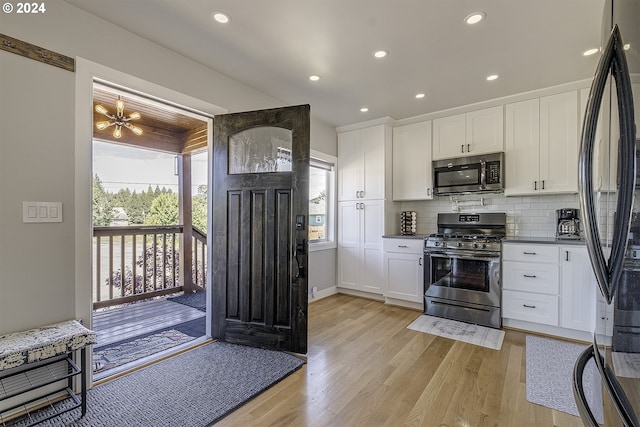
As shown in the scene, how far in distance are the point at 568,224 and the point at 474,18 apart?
2.50 metres

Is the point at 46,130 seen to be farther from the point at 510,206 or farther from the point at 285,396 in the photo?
the point at 510,206

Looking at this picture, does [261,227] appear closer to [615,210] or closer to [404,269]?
[404,269]

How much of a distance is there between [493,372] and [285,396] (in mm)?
1612

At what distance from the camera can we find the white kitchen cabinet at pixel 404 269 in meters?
3.76

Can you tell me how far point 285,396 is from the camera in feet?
6.35

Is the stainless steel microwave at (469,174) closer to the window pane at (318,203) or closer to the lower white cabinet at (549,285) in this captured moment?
the lower white cabinet at (549,285)

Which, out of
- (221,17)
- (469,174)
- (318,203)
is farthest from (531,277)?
(221,17)

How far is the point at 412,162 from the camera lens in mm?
4133

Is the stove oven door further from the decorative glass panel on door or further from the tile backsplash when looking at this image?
the decorative glass panel on door

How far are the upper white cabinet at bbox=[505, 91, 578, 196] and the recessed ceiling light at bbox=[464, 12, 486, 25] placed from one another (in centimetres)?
174

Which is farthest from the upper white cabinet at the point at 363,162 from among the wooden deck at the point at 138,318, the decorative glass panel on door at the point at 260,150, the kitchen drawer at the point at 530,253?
the wooden deck at the point at 138,318

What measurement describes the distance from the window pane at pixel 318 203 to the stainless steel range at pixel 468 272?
1586 mm

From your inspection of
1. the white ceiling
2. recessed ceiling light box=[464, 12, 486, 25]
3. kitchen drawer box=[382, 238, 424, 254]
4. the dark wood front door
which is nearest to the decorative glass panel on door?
the dark wood front door

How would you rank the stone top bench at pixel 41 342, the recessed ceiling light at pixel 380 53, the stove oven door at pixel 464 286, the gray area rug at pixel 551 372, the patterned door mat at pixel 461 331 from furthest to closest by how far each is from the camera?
1. the stove oven door at pixel 464 286
2. the patterned door mat at pixel 461 331
3. the recessed ceiling light at pixel 380 53
4. the gray area rug at pixel 551 372
5. the stone top bench at pixel 41 342
